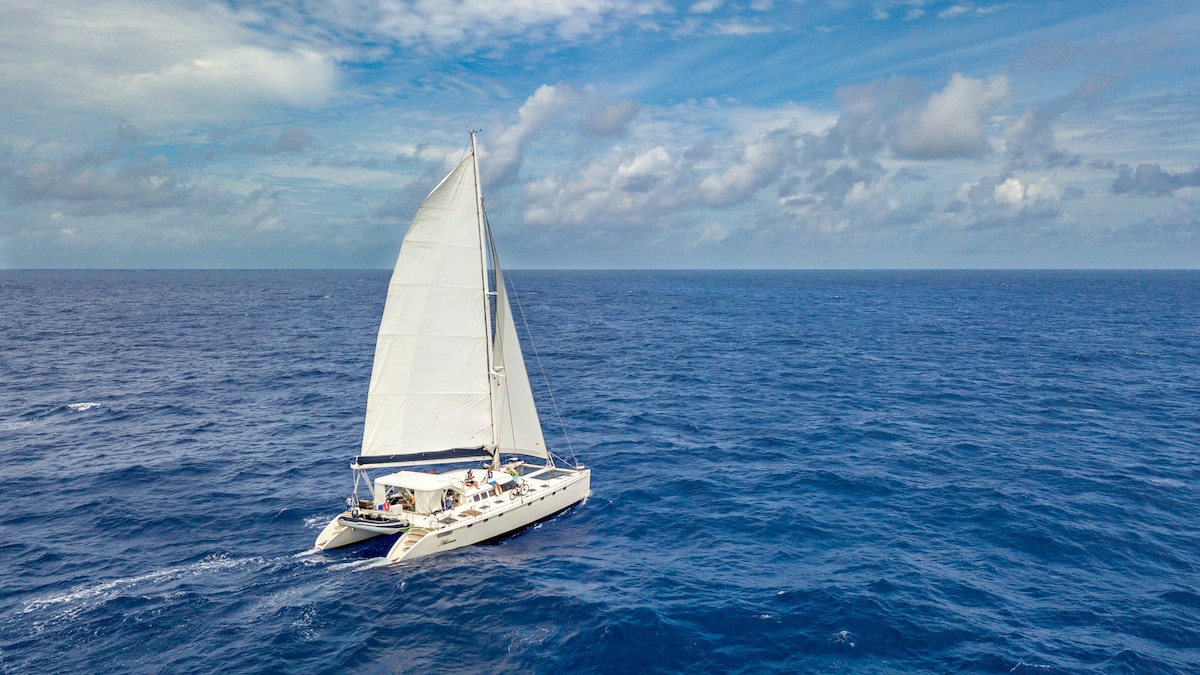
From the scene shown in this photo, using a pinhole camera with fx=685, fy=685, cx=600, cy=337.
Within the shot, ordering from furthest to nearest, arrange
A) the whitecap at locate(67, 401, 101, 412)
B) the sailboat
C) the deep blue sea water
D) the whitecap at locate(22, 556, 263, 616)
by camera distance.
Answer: the whitecap at locate(67, 401, 101, 412)
the sailboat
the whitecap at locate(22, 556, 263, 616)
the deep blue sea water

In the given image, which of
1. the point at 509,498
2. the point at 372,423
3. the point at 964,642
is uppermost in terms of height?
the point at 372,423

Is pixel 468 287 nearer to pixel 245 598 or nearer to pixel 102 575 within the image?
pixel 245 598

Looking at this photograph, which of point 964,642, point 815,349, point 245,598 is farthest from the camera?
point 815,349

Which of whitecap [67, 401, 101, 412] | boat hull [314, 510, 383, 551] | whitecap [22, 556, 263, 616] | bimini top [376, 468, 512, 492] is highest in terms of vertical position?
bimini top [376, 468, 512, 492]

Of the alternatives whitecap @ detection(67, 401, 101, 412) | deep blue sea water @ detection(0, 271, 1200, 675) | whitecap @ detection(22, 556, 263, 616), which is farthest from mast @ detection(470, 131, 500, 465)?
whitecap @ detection(67, 401, 101, 412)

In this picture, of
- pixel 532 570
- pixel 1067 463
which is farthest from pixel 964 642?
pixel 1067 463

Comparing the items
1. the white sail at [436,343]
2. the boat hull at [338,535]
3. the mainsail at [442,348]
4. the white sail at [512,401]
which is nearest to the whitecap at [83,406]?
the mainsail at [442,348]

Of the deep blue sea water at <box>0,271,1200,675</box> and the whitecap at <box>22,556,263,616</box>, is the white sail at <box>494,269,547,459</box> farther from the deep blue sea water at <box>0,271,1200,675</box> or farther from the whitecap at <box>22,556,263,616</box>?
the whitecap at <box>22,556,263,616</box>
